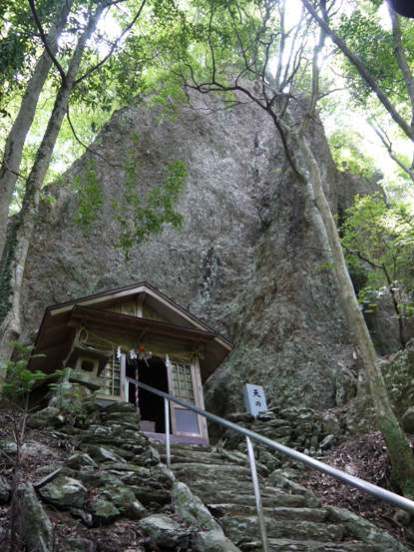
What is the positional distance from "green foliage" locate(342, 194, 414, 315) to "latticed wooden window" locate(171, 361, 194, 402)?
5.00 m

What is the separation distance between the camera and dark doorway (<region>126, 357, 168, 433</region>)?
13753 mm

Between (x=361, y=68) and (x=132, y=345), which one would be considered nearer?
(x=361, y=68)

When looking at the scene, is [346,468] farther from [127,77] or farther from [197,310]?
[197,310]

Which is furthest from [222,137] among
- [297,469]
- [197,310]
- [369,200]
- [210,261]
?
[297,469]

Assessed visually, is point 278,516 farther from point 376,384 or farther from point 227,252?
point 227,252

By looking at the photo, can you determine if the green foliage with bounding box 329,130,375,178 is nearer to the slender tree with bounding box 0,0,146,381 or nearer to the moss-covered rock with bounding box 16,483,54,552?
the slender tree with bounding box 0,0,146,381

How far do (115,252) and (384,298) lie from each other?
10.4 metres

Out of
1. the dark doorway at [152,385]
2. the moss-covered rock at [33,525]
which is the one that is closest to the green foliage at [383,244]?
the dark doorway at [152,385]

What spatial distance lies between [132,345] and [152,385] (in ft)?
9.78

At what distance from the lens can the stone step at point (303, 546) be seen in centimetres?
455

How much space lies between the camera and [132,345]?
1208 centimetres

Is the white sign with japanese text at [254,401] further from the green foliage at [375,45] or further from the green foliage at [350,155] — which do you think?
the green foliage at [350,155]

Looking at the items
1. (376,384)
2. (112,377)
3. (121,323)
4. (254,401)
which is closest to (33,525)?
(376,384)

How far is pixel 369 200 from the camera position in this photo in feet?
49.0
